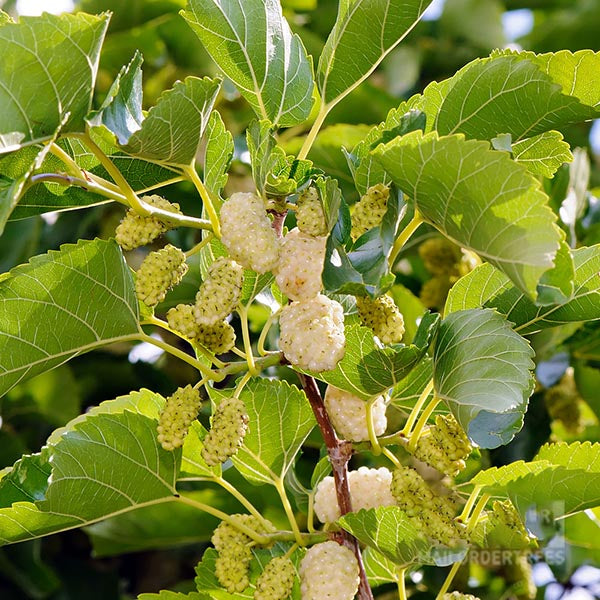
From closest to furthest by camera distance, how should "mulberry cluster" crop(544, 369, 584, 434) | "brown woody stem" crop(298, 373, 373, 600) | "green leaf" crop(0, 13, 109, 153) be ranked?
"green leaf" crop(0, 13, 109, 153) → "brown woody stem" crop(298, 373, 373, 600) → "mulberry cluster" crop(544, 369, 584, 434)

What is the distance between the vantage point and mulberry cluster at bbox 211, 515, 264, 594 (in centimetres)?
84

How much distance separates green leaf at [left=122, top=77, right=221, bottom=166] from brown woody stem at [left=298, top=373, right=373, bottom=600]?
0.74 feet

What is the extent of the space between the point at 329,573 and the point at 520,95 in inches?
16.2

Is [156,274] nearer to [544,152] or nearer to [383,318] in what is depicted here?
[383,318]

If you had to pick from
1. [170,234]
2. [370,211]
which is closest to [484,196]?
[370,211]

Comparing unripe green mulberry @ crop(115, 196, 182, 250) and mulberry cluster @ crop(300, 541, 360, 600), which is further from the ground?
unripe green mulberry @ crop(115, 196, 182, 250)

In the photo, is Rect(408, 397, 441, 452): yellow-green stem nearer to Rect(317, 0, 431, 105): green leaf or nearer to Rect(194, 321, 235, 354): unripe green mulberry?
Rect(194, 321, 235, 354): unripe green mulberry

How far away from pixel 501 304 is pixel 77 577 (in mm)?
1132

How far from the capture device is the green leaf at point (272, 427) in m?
Result: 0.90

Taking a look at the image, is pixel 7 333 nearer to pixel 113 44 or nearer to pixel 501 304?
pixel 501 304

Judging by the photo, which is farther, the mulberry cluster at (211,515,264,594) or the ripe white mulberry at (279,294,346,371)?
the mulberry cluster at (211,515,264,594)

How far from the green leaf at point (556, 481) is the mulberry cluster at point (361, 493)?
98 millimetres

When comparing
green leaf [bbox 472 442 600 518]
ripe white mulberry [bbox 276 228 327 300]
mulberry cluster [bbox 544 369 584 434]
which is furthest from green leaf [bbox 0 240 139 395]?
mulberry cluster [bbox 544 369 584 434]

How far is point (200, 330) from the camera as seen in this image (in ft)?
2.63
